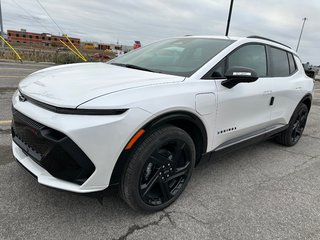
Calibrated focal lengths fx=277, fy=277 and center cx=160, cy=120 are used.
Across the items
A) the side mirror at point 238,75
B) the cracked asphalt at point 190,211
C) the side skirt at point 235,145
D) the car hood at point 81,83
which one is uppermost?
the side mirror at point 238,75

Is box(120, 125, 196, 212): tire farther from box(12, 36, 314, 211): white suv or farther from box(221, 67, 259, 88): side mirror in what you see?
box(221, 67, 259, 88): side mirror

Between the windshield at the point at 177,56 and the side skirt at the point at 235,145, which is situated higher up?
the windshield at the point at 177,56

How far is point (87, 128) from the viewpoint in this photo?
190 cm

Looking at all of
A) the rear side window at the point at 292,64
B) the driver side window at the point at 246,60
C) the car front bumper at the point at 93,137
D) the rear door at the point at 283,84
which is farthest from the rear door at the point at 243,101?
the car front bumper at the point at 93,137

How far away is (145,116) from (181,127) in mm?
622

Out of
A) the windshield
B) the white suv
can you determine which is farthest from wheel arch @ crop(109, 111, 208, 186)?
the windshield

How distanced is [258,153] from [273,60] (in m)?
1.42

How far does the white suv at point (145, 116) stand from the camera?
196 centimetres

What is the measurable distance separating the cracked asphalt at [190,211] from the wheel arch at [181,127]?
0.75ft

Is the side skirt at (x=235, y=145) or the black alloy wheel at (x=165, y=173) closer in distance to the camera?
the black alloy wheel at (x=165, y=173)

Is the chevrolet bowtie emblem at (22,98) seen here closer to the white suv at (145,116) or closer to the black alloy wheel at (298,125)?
the white suv at (145,116)

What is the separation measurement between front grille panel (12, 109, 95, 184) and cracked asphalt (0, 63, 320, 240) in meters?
0.33

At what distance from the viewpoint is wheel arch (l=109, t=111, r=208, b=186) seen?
2109 millimetres

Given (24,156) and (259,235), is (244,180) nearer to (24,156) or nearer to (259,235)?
(259,235)
